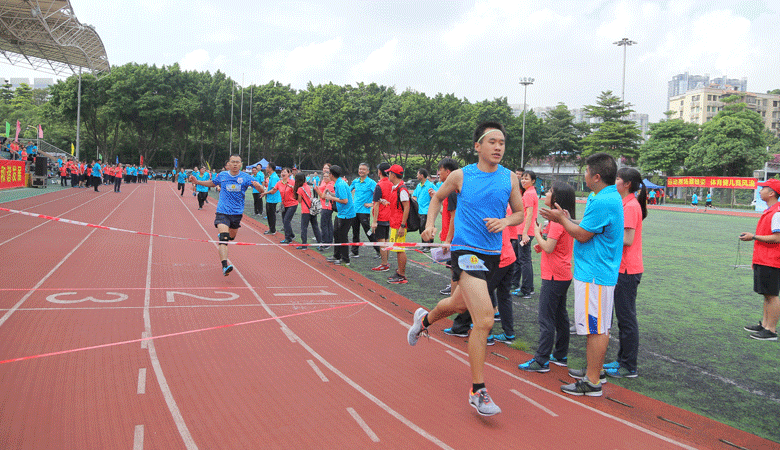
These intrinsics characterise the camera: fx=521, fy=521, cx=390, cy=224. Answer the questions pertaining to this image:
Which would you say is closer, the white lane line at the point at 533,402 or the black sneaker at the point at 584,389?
the white lane line at the point at 533,402

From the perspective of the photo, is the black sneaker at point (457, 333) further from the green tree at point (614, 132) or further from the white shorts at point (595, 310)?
the green tree at point (614, 132)

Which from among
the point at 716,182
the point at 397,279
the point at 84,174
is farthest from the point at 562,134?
the point at 397,279

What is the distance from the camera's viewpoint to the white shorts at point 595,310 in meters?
4.19

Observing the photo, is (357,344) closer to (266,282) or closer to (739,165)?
(266,282)

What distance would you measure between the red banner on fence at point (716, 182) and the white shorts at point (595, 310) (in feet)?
167

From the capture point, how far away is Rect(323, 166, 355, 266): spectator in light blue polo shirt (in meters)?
10.4

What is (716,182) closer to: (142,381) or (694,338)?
(694,338)

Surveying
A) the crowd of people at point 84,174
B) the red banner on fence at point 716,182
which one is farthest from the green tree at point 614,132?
the crowd of people at point 84,174

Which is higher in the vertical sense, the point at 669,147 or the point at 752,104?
the point at 752,104

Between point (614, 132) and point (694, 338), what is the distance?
A: 5638 cm

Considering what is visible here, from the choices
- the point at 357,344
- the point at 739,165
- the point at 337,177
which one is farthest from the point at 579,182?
the point at 357,344

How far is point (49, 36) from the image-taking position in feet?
117

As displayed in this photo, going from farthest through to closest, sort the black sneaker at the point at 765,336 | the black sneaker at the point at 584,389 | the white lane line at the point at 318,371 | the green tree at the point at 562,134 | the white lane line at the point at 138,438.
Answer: the green tree at the point at 562,134
the black sneaker at the point at 765,336
the white lane line at the point at 318,371
the black sneaker at the point at 584,389
the white lane line at the point at 138,438

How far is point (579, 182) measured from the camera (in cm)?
6438
